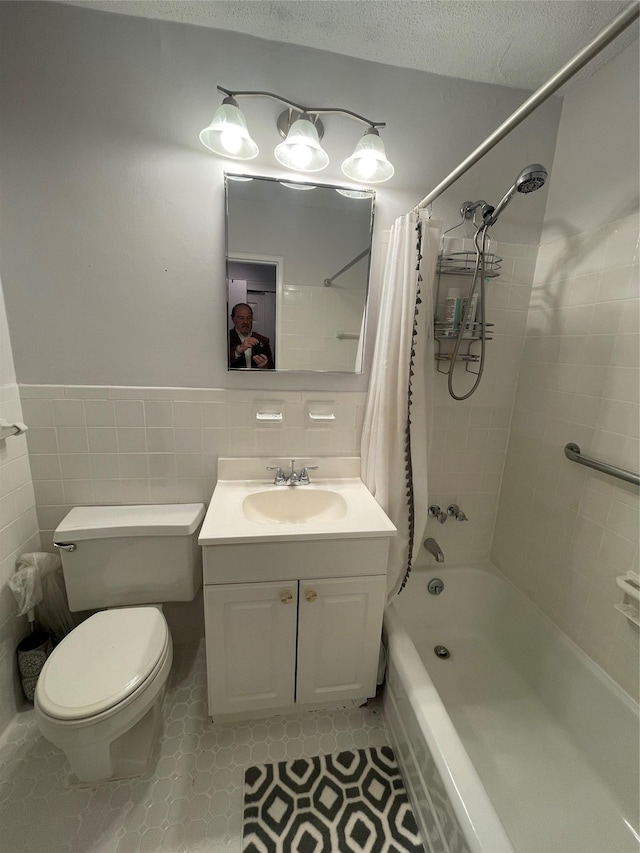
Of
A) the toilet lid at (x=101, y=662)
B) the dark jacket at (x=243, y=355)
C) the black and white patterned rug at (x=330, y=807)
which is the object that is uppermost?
the dark jacket at (x=243, y=355)

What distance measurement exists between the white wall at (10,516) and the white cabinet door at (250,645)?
0.76 m

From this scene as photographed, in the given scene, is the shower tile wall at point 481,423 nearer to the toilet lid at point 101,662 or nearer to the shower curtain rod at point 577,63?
the shower curtain rod at point 577,63

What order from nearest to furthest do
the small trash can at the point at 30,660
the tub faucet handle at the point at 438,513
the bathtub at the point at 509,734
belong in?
the bathtub at the point at 509,734, the small trash can at the point at 30,660, the tub faucet handle at the point at 438,513

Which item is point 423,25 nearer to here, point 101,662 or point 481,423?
point 481,423

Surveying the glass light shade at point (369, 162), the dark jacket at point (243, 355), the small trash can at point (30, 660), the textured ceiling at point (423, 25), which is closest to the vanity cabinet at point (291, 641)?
the small trash can at point (30, 660)

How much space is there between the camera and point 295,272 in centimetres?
134

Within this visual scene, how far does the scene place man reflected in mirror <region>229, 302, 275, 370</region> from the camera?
1.33 metres

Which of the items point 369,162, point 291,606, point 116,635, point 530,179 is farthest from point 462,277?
point 116,635

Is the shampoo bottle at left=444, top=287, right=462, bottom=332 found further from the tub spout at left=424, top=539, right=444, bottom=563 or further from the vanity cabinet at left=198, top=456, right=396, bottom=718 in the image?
the tub spout at left=424, top=539, right=444, bottom=563

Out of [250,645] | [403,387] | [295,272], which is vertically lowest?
[250,645]

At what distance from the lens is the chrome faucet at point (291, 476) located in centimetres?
142

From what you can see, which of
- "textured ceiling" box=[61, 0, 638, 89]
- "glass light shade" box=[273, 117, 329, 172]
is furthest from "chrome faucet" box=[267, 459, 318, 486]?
"textured ceiling" box=[61, 0, 638, 89]

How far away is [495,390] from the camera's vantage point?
1.58m

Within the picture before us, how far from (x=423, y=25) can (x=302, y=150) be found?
0.54 m
